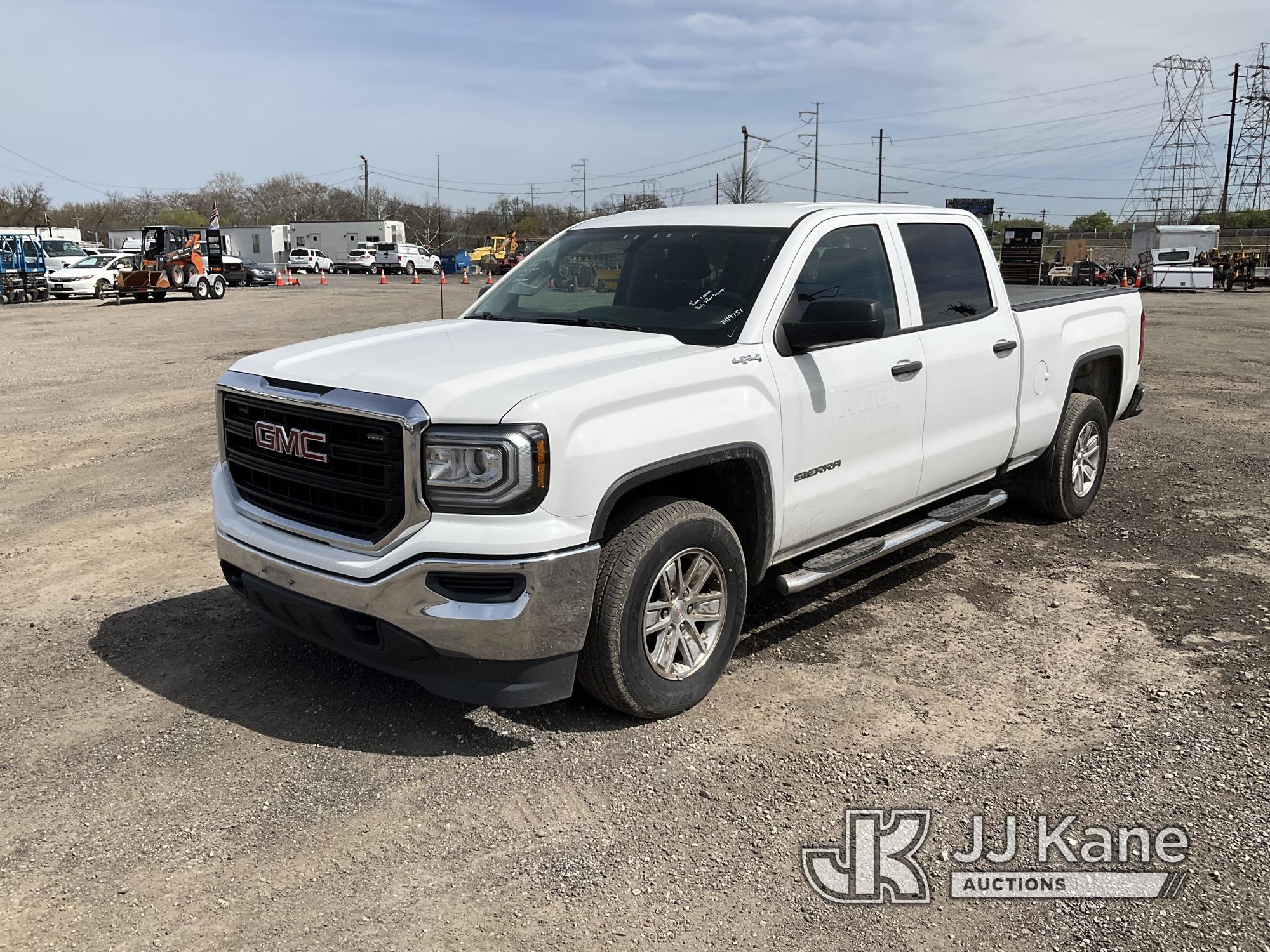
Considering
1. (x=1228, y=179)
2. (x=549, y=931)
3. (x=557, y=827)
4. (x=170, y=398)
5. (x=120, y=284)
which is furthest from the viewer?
(x=1228, y=179)

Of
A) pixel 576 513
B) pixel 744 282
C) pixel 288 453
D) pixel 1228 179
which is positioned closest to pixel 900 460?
pixel 744 282

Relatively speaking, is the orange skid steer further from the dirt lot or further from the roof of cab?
the roof of cab

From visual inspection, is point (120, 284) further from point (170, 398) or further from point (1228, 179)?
point (1228, 179)

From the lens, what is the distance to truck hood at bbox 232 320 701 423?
135 inches

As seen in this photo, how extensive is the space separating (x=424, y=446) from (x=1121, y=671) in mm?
3229

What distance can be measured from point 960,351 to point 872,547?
4.12ft

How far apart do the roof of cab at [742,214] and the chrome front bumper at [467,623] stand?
2.03 metres

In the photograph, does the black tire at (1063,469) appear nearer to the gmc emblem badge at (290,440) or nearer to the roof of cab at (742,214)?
the roof of cab at (742,214)

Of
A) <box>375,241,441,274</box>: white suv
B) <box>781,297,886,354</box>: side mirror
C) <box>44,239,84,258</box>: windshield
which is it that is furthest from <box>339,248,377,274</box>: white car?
<box>781,297,886,354</box>: side mirror

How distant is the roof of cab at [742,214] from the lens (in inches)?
186

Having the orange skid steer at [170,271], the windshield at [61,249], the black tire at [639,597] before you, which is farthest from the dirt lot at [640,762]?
the windshield at [61,249]

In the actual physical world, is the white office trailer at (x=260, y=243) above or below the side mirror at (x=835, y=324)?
above

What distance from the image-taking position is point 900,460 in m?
4.90

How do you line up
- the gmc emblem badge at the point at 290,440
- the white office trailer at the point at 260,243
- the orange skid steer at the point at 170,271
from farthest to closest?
the white office trailer at the point at 260,243 → the orange skid steer at the point at 170,271 → the gmc emblem badge at the point at 290,440
